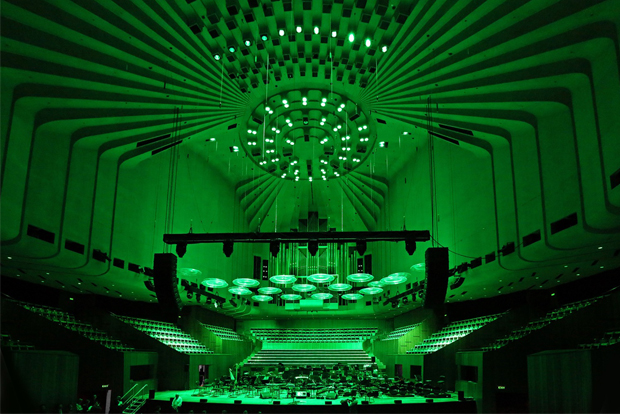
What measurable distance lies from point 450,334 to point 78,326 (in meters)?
16.1

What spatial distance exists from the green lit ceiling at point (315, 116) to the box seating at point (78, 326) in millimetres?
1183

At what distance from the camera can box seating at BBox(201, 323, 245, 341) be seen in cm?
2545

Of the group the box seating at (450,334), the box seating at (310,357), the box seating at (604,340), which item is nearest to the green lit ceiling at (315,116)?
the box seating at (450,334)

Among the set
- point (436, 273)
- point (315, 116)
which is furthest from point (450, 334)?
point (315, 116)

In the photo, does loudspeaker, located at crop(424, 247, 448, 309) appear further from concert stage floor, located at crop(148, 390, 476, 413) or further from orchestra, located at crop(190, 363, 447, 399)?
orchestra, located at crop(190, 363, 447, 399)

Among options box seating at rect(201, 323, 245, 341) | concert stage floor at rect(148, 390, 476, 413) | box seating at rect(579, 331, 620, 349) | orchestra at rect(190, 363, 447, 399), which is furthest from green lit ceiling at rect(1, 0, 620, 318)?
box seating at rect(201, 323, 245, 341)

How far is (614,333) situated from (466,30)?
8.53 metres

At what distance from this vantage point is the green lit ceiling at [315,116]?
966 centimetres

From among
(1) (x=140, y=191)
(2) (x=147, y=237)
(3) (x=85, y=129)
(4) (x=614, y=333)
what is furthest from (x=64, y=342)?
(4) (x=614, y=333)

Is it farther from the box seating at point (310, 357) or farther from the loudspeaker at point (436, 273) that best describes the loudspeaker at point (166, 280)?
the box seating at point (310, 357)

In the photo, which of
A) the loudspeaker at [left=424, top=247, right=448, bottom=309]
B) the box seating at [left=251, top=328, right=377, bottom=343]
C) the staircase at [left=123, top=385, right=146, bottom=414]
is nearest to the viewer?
the loudspeaker at [left=424, top=247, right=448, bottom=309]

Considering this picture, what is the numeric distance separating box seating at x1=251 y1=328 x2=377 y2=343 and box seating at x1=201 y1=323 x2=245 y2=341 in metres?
1.63

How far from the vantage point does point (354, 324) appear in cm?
2997

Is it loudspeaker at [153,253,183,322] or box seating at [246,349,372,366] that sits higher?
loudspeaker at [153,253,183,322]
